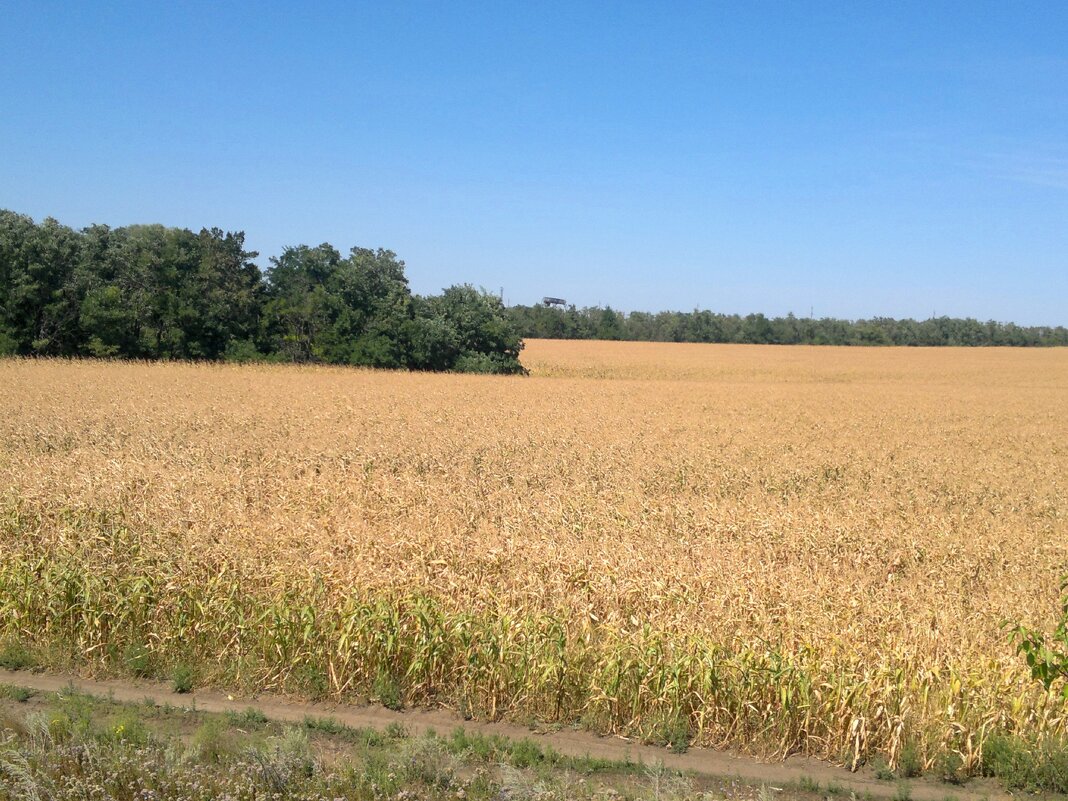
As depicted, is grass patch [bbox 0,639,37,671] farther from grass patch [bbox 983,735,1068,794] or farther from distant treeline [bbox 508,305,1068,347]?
distant treeline [bbox 508,305,1068,347]

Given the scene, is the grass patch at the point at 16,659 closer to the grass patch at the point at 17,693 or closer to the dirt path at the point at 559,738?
the dirt path at the point at 559,738

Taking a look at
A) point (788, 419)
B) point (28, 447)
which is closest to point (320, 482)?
point (28, 447)

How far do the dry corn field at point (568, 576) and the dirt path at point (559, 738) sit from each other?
0.52 ft

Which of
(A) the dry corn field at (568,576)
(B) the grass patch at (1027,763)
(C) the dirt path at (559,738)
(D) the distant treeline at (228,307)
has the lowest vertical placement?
(C) the dirt path at (559,738)

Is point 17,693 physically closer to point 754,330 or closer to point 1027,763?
point 1027,763

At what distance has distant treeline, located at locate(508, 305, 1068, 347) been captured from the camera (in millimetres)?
120875

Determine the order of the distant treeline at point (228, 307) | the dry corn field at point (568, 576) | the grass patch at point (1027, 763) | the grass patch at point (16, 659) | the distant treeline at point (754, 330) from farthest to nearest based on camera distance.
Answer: the distant treeline at point (754, 330), the distant treeline at point (228, 307), the grass patch at point (16, 659), the dry corn field at point (568, 576), the grass patch at point (1027, 763)

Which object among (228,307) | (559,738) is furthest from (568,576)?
(228,307)

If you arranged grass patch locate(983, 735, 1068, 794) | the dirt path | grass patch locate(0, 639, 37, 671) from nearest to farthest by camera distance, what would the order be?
1. grass patch locate(983, 735, 1068, 794)
2. the dirt path
3. grass patch locate(0, 639, 37, 671)

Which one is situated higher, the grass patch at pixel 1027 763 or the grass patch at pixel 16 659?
the grass patch at pixel 1027 763

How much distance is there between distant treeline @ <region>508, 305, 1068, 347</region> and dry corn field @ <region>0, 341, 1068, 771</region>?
102m

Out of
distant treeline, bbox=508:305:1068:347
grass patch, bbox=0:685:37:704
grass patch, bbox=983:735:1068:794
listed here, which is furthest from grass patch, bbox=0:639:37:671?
distant treeline, bbox=508:305:1068:347

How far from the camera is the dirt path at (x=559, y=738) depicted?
540 cm

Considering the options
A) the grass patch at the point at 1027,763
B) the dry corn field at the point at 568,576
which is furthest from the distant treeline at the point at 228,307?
the grass patch at the point at 1027,763
